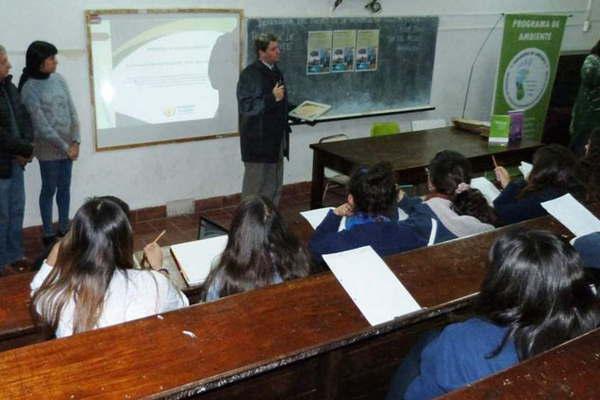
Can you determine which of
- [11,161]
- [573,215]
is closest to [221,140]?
[11,161]

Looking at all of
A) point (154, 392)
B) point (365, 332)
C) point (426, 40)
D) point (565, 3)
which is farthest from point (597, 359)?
point (565, 3)

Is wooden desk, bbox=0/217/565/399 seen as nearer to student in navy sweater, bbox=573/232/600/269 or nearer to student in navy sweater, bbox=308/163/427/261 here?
student in navy sweater, bbox=308/163/427/261

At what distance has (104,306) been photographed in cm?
180

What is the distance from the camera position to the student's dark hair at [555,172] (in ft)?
9.53

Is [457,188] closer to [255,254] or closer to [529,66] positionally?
[255,254]

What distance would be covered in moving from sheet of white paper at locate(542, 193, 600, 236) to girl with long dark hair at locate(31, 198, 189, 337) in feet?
5.35

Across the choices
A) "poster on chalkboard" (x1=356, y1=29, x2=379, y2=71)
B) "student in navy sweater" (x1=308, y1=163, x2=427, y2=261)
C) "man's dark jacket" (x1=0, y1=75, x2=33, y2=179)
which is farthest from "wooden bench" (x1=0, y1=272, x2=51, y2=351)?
"poster on chalkboard" (x1=356, y1=29, x2=379, y2=71)

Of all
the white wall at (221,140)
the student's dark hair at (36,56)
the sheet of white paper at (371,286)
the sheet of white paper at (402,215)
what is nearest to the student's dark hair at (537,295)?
the sheet of white paper at (371,286)

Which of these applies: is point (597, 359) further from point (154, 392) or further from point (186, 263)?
point (186, 263)

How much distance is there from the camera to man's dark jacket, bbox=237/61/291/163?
14.5ft

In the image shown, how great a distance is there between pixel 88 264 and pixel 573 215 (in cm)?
197

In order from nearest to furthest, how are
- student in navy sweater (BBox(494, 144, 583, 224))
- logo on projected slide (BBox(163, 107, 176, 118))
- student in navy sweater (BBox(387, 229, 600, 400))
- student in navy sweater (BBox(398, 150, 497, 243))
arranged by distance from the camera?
1. student in navy sweater (BBox(387, 229, 600, 400))
2. student in navy sweater (BBox(398, 150, 497, 243))
3. student in navy sweater (BBox(494, 144, 583, 224))
4. logo on projected slide (BBox(163, 107, 176, 118))

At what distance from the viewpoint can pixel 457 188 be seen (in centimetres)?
283

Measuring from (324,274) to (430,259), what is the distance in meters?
0.43
